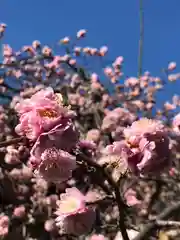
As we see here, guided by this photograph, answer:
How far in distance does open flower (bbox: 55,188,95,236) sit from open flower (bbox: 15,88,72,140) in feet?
1.34

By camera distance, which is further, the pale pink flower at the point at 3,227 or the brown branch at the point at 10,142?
the pale pink flower at the point at 3,227

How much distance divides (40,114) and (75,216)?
46 centimetres

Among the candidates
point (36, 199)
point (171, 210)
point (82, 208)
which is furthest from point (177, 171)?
point (82, 208)

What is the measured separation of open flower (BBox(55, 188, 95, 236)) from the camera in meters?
1.99

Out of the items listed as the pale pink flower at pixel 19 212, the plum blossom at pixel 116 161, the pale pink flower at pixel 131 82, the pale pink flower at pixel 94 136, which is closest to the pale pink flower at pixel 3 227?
the pale pink flower at pixel 19 212

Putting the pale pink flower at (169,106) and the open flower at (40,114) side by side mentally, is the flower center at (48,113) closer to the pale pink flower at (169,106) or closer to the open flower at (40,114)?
the open flower at (40,114)

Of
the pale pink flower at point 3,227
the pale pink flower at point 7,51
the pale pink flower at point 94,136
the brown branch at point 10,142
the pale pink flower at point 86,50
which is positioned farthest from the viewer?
the pale pink flower at point 86,50

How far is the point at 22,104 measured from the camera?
183cm

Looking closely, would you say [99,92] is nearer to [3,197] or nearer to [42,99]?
[3,197]

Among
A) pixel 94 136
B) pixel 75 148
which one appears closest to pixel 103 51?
pixel 94 136

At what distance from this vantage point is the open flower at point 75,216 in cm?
199

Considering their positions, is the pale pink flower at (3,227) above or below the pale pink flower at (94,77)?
below

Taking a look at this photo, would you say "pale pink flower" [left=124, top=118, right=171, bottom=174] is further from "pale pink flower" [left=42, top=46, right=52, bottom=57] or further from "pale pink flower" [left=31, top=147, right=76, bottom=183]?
"pale pink flower" [left=42, top=46, right=52, bottom=57]

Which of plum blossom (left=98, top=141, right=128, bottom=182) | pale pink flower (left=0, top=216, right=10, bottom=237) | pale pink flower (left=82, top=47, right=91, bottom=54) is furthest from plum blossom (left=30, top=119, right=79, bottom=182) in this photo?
pale pink flower (left=82, top=47, right=91, bottom=54)
